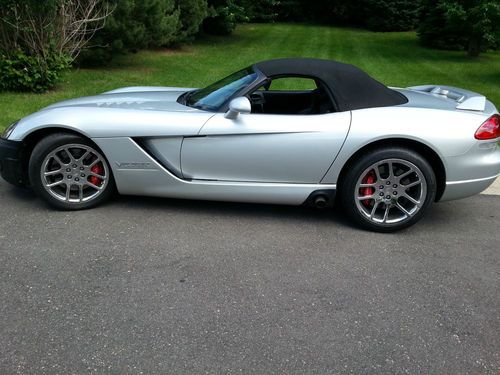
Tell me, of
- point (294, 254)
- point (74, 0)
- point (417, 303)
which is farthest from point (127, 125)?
point (74, 0)

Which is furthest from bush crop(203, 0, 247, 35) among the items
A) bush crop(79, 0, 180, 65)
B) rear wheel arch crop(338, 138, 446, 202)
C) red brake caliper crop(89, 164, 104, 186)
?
rear wheel arch crop(338, 138, 446, 202)

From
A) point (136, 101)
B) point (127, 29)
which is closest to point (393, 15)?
point (127, 29)

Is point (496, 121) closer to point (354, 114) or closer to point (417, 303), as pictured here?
point (354, 114)

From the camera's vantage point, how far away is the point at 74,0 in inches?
363

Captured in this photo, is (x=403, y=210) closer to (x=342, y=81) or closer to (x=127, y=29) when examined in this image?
(x=342, y=81)

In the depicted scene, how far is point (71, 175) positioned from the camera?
161 inches

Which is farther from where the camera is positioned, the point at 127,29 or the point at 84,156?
the point at 127,29

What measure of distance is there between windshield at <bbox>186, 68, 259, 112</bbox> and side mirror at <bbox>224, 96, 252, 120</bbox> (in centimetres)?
20

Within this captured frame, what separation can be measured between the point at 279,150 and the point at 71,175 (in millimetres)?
1688

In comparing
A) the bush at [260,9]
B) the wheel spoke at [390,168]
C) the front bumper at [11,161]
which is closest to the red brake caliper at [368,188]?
the wheel spoke at [390,168]

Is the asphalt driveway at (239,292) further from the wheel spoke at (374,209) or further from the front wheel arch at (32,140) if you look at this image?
the front wheel arch at (32,140)

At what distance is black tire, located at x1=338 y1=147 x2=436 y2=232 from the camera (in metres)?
3.83

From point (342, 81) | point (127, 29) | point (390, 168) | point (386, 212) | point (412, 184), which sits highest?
point (342, 81)

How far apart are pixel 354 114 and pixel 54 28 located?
6.68 meters
